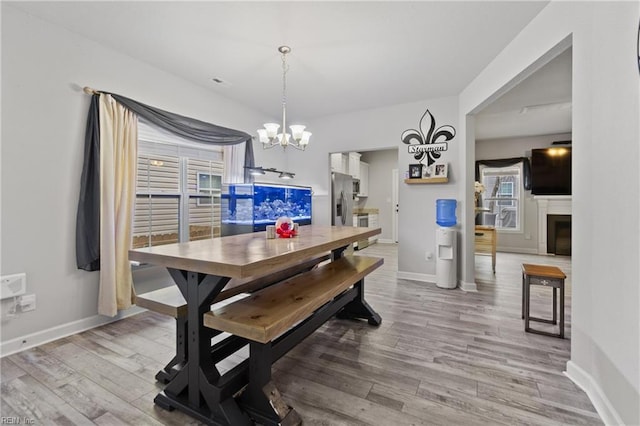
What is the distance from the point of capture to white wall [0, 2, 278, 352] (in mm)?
2154

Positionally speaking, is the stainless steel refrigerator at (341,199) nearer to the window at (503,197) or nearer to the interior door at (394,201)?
the interior door at (394,201)

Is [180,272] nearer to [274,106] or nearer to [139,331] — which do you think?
[139,331]

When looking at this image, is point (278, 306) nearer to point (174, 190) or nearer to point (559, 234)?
point (174, 190)

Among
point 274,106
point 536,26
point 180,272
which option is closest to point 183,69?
point 274,106

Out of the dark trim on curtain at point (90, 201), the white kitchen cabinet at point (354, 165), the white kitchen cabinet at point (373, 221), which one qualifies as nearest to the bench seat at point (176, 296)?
the dark trim on curtain at point (90, 201)

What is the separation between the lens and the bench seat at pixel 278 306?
1.33 meters

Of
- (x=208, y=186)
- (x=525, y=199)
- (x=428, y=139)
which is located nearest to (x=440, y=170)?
(x=428, y=139)

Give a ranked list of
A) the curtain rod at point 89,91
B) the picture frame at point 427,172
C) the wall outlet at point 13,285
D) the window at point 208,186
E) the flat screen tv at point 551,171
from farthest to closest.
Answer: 1. the flat screen tv at point 551,171
2. the picture frame at point 427,172
3. the window at point 208,186
4. the curtain rod at point 89,91
5. the wall outlet at point 13,285

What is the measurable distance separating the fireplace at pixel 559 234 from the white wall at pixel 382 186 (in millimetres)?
3451

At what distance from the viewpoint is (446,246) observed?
150 inches

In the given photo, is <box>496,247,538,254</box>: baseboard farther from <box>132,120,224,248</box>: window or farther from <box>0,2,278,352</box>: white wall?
<box>0,2,278,352</box>: white wall

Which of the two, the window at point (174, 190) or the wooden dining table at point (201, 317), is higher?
the window at point (174, 190)

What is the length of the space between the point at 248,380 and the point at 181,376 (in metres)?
0.37

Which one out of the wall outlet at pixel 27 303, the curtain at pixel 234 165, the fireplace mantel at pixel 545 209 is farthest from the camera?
the fireplace mantel at pixel 545 209
